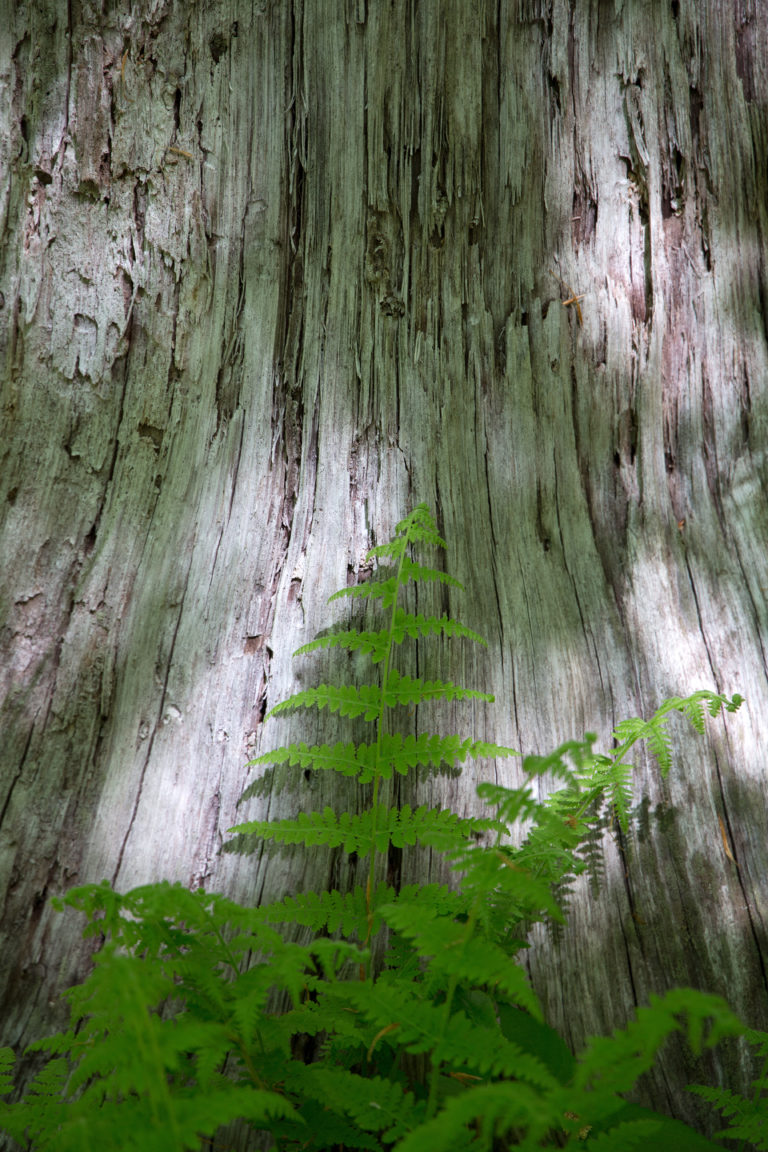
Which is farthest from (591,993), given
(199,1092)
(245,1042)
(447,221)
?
(447,221)

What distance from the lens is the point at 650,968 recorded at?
1945 millimetres

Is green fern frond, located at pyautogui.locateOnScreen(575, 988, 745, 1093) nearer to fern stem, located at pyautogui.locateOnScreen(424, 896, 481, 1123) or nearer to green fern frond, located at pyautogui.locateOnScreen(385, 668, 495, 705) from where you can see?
fern stem, located at pyautogui.locateOnScreen(424, 896, 481, 1123)

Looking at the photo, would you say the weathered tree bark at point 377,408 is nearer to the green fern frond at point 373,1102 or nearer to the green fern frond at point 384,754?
the green fern frond at point 384,754

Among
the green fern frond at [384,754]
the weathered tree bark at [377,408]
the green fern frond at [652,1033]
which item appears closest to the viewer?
the green fern frond at [652,1033]

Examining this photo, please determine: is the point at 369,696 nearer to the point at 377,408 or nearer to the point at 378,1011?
the point at 378,1011

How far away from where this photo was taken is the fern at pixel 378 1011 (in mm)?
987

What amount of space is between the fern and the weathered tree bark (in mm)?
242

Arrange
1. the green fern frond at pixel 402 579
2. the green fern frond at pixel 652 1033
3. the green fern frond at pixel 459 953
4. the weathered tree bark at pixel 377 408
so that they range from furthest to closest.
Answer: the weathered tree bark at pixel 377 408, the green fern frond at pixel 402 579, the green fern frond at pixel 459 953, the green fern frond at pixel 652 1033

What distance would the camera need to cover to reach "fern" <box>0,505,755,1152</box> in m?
0.99

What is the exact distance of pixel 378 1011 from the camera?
1228 mm

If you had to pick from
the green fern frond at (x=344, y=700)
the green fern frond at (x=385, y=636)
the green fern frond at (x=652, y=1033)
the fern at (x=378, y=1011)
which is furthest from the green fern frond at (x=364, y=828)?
the green fern frond at (x=652, y=1033)

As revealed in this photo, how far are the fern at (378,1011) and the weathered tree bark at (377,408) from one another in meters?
0.24

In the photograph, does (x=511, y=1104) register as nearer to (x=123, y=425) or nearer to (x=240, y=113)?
(x=123, y=425)

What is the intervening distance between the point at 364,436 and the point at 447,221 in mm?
976
